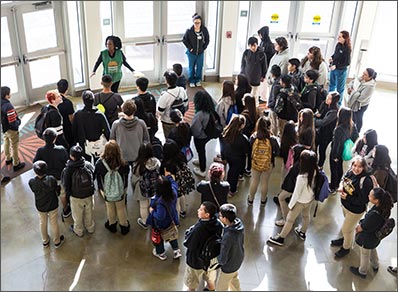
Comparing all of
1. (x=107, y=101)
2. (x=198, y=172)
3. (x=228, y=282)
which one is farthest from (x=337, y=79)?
(x=228, y=282)

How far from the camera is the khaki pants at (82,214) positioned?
502 centimetres

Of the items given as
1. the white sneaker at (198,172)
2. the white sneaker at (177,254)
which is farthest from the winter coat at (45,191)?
the white sneaker at (198,172)

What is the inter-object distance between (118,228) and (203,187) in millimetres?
1480

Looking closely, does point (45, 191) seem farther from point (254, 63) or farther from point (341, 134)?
point (254, 63)

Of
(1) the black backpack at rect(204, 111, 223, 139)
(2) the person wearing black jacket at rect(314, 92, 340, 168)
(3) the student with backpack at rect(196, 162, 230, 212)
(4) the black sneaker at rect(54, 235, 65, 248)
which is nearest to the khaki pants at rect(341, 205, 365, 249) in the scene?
(2) the person wearing black jacket at rect(314, 92, 340, 168)

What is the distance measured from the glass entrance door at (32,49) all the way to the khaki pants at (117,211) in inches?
146

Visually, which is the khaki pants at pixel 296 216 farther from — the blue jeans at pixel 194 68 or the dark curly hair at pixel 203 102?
the blue jeans at pixel 194 68

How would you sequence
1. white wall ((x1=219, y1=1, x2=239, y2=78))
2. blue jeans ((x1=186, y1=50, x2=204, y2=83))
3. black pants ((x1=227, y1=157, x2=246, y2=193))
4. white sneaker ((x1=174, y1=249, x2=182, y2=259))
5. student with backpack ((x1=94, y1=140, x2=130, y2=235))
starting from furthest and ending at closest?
white wall ((x1=219, y1=1, x2=239, y2=78))
blue jeans ((x1=186, y1=50, x2=204, y2=83))
black pants ((x1=227, y1=157, x2=246, y2=193))
white sneaker ((x1=174, y1=249, x2=182, y2=259))
student with backpack ((x1=94, y1=140, x2=130, y2=235))

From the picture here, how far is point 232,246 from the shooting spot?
388cm

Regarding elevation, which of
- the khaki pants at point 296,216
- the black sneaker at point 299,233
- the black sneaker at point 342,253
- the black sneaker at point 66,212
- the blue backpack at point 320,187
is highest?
the blue backpack at point 320,187

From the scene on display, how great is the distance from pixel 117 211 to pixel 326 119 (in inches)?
117

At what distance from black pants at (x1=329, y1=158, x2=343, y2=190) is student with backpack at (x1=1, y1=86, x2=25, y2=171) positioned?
4295 mm

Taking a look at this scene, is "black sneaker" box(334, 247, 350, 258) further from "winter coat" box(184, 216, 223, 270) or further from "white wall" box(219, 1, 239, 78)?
"white wall" box(219, 1, 239, 78)

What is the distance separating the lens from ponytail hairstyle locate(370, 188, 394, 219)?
Answer: 4.33 metres
